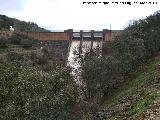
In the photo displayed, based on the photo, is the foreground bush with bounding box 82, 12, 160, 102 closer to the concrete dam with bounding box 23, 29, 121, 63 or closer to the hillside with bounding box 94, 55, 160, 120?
the hillside with bounding box 94, 55, 160, 120

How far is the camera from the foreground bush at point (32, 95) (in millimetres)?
34531

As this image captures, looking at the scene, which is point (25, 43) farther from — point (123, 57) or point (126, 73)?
point (123, 57)

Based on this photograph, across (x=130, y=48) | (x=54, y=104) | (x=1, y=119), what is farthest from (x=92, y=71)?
(x=1, y=119)

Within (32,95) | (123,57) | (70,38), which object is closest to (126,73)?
(123,57)

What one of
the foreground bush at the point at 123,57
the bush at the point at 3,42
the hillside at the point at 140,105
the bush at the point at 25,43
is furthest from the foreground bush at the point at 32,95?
the bush at the point at 25,43

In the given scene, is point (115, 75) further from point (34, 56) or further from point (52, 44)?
point (52, 44)

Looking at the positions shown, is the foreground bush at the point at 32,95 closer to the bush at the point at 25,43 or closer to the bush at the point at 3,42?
the bush at the point at 3,42

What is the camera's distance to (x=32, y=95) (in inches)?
1485

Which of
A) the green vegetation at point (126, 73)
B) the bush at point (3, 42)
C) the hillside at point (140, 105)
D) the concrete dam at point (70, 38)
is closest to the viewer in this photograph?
the hillside at point (140, 105)

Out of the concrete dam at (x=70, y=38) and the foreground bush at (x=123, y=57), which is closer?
the foreground bush at (x=123, y=57)

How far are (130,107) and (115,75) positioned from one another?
60.6 ft

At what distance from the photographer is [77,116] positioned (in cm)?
5631

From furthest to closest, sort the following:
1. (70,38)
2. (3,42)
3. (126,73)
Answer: (70,38) → (3,42) → (126,73)

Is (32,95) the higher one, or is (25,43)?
(32,95)
